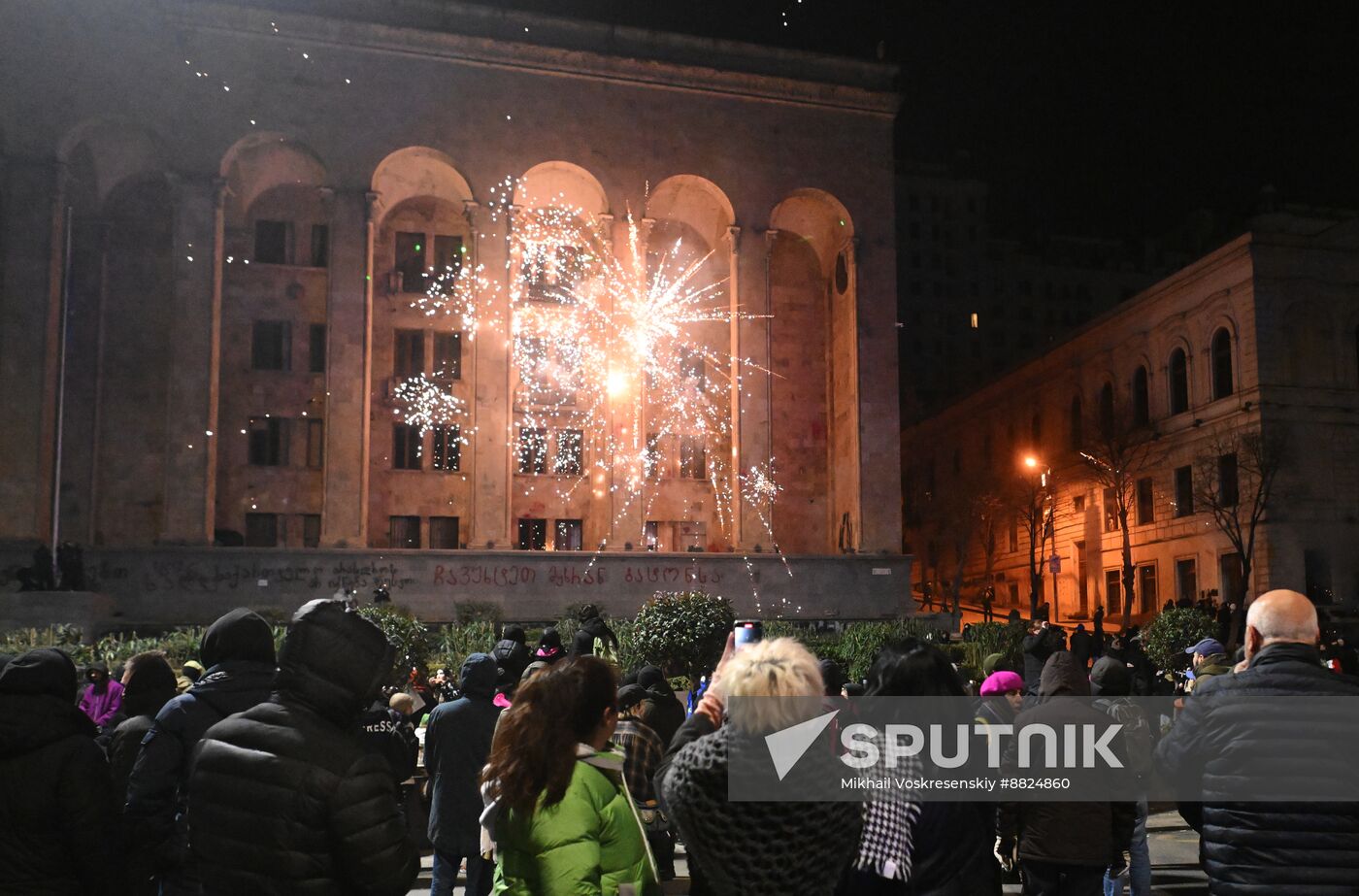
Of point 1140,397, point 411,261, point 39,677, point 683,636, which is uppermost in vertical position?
point 411,261

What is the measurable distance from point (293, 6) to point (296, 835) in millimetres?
33017

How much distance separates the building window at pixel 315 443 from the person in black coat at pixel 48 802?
30.1m

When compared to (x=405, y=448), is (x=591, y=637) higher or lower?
lower

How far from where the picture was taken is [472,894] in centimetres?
666

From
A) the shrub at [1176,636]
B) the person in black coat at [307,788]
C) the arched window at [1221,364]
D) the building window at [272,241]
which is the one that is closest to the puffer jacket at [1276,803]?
the person in black coat at [307,788]

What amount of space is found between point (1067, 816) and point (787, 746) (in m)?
2.58

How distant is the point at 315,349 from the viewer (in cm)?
3375

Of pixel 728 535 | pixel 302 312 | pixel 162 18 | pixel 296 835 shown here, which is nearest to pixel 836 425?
pixel 728 535

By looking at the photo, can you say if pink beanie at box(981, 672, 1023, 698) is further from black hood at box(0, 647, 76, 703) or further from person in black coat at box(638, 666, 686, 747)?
black hood at box(0, 647, 76, 703)

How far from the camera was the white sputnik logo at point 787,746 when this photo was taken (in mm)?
3480

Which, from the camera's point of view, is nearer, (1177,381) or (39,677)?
(39,677)

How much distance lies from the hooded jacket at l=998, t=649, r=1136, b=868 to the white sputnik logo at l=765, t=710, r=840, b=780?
225cm

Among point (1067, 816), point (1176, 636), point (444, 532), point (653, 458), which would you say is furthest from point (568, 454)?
point (1067, 816)

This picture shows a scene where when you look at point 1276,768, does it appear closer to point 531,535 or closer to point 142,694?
point 142,694
